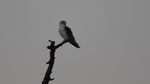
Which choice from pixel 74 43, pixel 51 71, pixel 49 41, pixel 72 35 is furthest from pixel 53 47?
pixel 72 35

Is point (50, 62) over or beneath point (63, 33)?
beneath

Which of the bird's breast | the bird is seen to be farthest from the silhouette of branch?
the bird's breast

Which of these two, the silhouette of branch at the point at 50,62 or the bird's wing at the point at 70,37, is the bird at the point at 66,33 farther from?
the silhouette of branch at the point at 50,62

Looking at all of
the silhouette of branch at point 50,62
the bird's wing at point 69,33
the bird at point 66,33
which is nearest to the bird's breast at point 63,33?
the bird at point 66,33

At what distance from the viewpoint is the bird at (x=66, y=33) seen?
12.3 m

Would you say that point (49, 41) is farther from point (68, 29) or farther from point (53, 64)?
point (68, 29)

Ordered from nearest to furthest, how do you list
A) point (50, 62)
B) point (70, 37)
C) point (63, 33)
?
1. point (50, 62)
2. point (70, 37)
3. point (63, 33)

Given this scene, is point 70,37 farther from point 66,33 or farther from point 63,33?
point 63,33

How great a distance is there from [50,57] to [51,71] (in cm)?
47

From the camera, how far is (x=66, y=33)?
42.9 feet

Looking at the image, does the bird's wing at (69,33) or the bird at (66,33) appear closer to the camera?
the bird at (66,33)

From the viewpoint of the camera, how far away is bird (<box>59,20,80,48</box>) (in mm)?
12278

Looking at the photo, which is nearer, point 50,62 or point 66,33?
point 50,62

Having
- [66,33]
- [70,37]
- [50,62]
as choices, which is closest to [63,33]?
[66,33]
